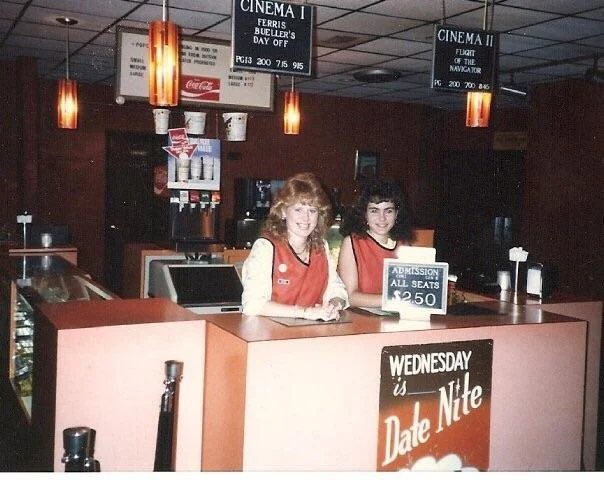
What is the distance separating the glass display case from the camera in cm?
354

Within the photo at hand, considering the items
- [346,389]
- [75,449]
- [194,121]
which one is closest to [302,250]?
[346,389]

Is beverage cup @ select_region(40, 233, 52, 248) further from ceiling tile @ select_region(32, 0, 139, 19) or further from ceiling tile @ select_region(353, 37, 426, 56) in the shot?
ceiling tile @ select_region(353, 37, 426, 56)

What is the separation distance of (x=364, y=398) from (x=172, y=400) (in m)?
0.64

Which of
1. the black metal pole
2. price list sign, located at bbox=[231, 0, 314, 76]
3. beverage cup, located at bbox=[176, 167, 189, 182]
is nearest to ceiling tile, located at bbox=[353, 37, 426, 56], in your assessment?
price list sign, located at bbox=[231, 0, 314, 76]

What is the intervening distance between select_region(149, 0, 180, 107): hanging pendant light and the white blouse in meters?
1.28

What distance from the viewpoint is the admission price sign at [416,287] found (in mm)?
2338

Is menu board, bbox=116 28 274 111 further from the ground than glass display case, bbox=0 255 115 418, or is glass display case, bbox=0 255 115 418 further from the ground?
menu board, bbox=116 28 274 111

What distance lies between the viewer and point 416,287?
2.36m

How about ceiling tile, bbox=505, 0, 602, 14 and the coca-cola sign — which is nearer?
ceiling tile, bbox=505, 0, 602, 14

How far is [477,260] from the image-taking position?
9.67 m

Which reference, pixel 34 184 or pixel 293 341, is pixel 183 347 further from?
pixel 34 184

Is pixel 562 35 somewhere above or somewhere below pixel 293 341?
above

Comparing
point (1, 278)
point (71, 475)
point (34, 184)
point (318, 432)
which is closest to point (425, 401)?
point (318, 432)

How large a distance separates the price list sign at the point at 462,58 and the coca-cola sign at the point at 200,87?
190 centimetres
